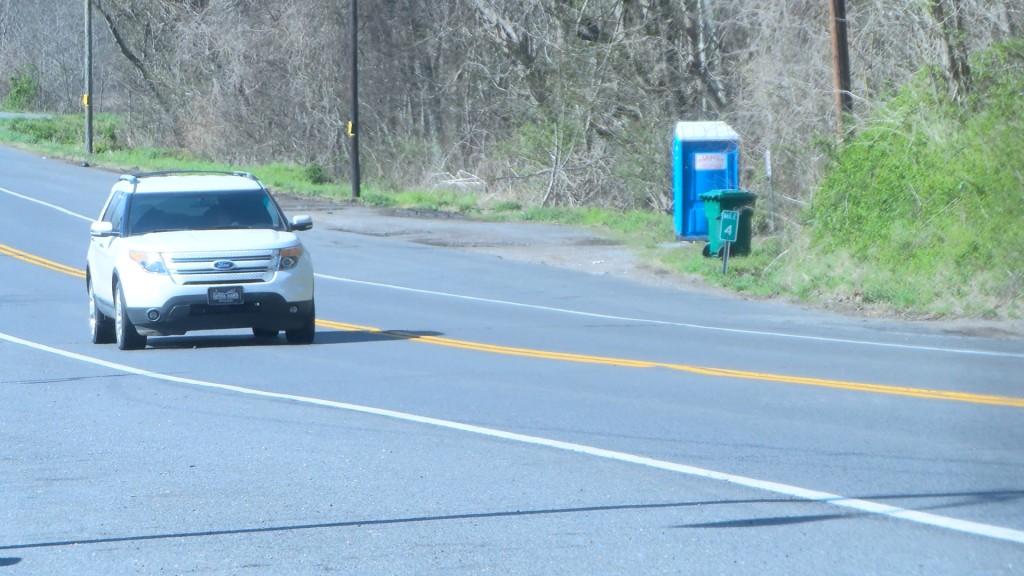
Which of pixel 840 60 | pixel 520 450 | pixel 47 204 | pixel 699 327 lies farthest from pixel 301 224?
pixel 47 204

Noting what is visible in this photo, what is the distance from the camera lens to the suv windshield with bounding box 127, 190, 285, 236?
47.5 ft

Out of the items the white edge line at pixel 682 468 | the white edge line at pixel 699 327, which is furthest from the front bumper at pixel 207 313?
the white edge line at pixel 699 327

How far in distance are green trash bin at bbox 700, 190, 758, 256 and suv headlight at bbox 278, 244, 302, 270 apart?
10.2 meters

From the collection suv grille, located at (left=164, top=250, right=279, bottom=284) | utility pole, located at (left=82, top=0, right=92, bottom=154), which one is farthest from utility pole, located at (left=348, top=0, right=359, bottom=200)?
suv grille, located at (left=164, top=250, right=279, bottom=284)

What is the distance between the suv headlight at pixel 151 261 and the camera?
539 inches

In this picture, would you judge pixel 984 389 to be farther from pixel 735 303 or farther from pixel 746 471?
pixel 735 303

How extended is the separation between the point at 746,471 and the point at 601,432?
1559 mm

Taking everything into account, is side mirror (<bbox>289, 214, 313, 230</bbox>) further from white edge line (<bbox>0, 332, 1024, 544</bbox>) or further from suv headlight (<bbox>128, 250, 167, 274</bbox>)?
white edge line (<bbox>0, 332, 1024, 544</bbox>)

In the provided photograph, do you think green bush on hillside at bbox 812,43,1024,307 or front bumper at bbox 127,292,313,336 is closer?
front bumper at bbox 127,292,313,336

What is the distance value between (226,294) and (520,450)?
235 inches

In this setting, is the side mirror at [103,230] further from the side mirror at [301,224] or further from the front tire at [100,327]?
the side mirror at [301,224]

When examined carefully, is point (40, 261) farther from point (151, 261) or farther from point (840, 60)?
point (840, 60)

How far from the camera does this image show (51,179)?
40219 mm

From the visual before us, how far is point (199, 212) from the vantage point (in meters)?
14.7
